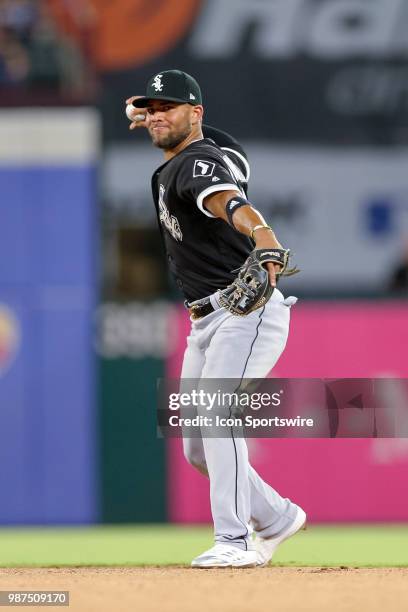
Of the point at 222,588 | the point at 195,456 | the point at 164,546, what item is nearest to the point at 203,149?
the point at 195,456

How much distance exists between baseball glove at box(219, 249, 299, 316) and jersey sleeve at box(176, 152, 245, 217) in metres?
0.28

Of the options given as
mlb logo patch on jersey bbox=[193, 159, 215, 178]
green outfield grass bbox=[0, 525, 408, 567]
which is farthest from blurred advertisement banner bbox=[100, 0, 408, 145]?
mlb logo patch on jersey bbox=[193, 159, 215, 178]

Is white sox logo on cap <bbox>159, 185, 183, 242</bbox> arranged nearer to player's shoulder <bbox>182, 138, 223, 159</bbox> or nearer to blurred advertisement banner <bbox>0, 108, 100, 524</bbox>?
player's shoulder <bbox>182, 138, 223, 159</bbox>

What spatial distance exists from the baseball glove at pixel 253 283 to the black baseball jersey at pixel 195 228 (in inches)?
5.7

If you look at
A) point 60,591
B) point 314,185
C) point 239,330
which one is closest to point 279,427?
point 239,330

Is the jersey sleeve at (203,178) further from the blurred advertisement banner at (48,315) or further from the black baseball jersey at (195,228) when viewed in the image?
the blurred advertisement banner at (48,315)

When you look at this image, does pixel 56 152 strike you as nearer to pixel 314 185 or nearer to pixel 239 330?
pixel 314 185

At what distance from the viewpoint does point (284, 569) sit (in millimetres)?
5746

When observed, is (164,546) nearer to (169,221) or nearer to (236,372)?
(236,372)

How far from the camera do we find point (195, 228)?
559 cm

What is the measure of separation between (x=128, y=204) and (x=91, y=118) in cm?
82

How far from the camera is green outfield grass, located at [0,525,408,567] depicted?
6953 millimetres
